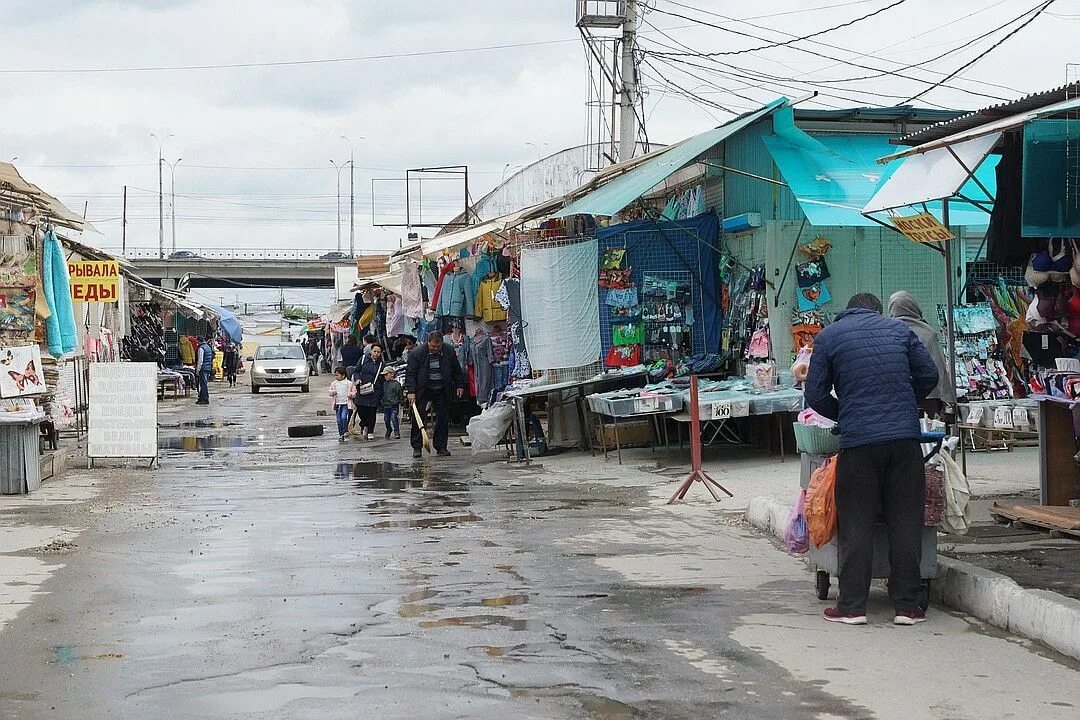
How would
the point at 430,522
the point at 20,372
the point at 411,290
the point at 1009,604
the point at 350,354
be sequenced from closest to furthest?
the point at 1009,604 < the point at 430,522 < the point at 20,372 < the point at 411,290 < the point at 350,354

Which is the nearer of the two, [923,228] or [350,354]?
[923,228]

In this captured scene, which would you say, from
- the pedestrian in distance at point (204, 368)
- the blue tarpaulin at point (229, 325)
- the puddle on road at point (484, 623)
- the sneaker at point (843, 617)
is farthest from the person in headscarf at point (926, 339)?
the blue tarpaulin at point (229, 325)

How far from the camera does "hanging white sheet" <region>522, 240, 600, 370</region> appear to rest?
57.1 feet

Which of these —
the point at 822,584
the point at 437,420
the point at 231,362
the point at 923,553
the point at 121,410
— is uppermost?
the point at 231,362

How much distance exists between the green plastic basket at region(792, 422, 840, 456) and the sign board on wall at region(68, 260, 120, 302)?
1753cm

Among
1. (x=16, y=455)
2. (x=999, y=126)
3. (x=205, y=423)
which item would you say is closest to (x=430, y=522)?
(x=16, y=455)

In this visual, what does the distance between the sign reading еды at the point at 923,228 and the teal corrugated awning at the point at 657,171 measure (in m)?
4.61

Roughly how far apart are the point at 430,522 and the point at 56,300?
7.11m

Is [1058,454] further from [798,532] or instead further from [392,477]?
[392,477]

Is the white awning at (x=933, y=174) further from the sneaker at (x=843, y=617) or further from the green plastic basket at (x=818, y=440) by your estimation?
the sneaker at (x=843, y=617)

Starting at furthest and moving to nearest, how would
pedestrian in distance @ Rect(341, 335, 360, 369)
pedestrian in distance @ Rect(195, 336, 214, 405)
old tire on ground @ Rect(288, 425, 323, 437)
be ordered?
pedestrian in distance @ Rect(195, 336, 214, 405), pedestrian in distance @ Rect(341, 335, 360, 369), old tire on ground @ Rect(288, 425, 323, 437)

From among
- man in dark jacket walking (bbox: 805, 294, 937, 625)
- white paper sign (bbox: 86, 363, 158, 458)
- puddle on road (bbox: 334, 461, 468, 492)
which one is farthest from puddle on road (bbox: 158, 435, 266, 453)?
man in dark jacket walking (bbox: 805, 294, 937, 625)

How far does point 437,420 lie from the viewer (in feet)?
64.1

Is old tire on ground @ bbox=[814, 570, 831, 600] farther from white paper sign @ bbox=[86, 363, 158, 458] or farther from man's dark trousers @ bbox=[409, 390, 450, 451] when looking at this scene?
man's dark trousers @ bbox=[409, 390, 450, 451]
